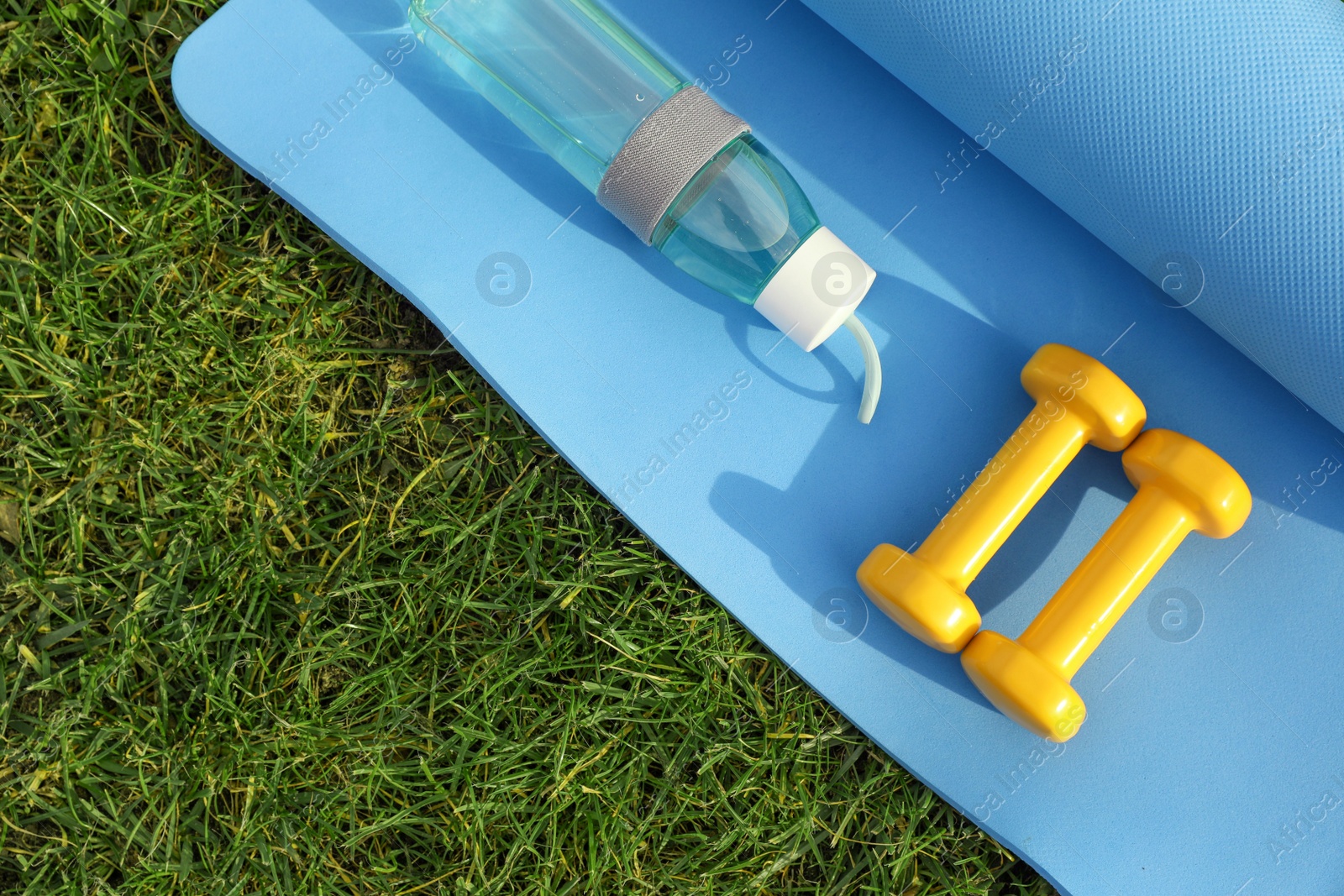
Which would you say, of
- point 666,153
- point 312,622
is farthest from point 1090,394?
point 312,622

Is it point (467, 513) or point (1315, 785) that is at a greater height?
point (1315, 785)

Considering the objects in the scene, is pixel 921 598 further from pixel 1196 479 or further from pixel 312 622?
pixel 312 622

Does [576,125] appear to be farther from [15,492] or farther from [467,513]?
[15,492]

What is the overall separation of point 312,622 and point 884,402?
77cm

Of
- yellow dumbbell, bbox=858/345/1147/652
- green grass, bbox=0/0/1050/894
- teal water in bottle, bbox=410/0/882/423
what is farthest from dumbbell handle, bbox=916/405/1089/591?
green grass, bbox=0/0/1050/894

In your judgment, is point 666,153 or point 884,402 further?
point 884,402

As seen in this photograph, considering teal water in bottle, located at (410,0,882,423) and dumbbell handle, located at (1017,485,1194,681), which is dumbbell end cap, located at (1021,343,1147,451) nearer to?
dumbbell handle, located at (1017,485,1194,681)

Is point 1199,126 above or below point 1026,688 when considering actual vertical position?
above

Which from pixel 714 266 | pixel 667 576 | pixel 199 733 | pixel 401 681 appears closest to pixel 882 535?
pixel 667 576

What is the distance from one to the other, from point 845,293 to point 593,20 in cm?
47

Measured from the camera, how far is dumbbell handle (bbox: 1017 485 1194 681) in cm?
101

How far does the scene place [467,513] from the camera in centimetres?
120

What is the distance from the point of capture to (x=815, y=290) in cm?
103

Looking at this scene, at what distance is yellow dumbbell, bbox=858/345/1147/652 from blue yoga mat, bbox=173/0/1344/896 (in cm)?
9
